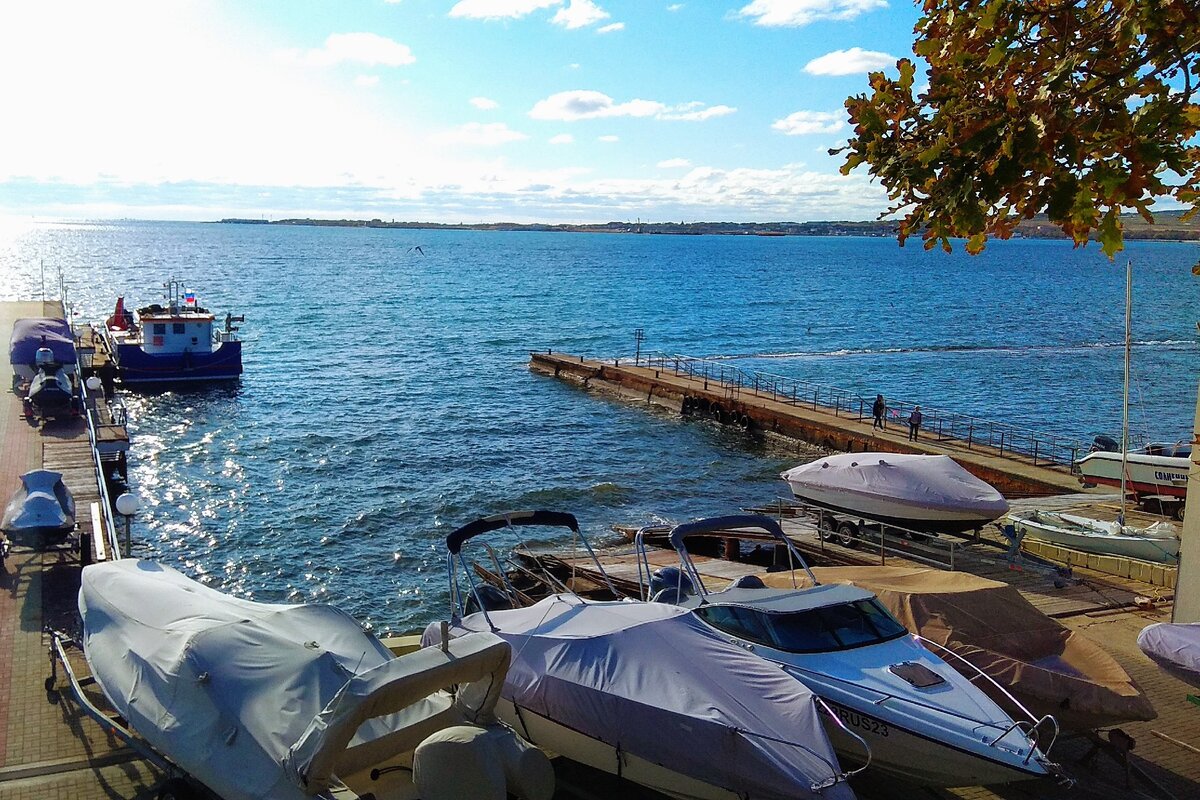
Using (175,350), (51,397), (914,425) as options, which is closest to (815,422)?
(914,425)

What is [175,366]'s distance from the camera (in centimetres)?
4931

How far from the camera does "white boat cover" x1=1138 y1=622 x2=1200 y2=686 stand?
11086 mm

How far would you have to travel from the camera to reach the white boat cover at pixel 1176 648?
436 inches

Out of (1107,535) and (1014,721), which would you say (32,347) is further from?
(1014,721)

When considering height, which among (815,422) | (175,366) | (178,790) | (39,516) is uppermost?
(39,516)

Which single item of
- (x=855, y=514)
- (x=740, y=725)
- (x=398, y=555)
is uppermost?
(x=740, y=725)

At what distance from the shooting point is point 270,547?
1009 inches

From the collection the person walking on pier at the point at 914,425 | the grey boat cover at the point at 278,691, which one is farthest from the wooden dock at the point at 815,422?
the grey boat cover at the point at 278,691

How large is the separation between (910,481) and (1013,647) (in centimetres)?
1008

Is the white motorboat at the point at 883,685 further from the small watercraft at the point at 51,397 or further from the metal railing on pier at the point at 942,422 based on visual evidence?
the small watercraft at the point at 51,397

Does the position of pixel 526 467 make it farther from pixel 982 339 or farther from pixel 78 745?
pixel 982 339

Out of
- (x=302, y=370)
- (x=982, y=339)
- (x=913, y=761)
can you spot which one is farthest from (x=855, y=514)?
(x=982, y=339)

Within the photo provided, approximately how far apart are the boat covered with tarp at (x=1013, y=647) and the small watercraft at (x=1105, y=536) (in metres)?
7.93

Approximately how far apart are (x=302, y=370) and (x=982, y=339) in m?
54.9
